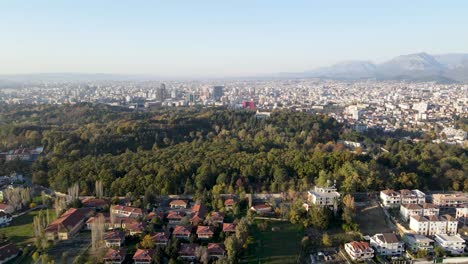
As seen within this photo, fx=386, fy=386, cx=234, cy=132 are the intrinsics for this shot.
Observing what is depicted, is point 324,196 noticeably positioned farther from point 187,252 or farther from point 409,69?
point 409,69

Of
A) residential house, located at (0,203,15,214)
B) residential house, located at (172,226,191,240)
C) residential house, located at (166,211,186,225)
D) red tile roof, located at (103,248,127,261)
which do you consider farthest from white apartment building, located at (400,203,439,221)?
residential house, located at (0,203,15,214)

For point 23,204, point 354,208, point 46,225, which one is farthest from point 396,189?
point 23,204

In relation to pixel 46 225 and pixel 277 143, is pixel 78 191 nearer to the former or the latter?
pixel 46 225

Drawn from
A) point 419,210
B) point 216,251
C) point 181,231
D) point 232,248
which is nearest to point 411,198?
point 419,210

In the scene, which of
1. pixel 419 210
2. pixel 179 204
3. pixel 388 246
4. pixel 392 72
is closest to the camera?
pixel 388 246

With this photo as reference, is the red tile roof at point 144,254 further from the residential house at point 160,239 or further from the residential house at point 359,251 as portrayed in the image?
the residential house at point 359,251

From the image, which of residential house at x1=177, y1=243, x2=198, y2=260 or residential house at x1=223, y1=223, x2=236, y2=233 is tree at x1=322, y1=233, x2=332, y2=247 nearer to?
residential house at x1=223, y1=223, x2=236, y2=233

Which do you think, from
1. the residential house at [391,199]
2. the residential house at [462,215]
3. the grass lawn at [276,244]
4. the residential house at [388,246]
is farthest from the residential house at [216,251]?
the residential house at [462,215]
